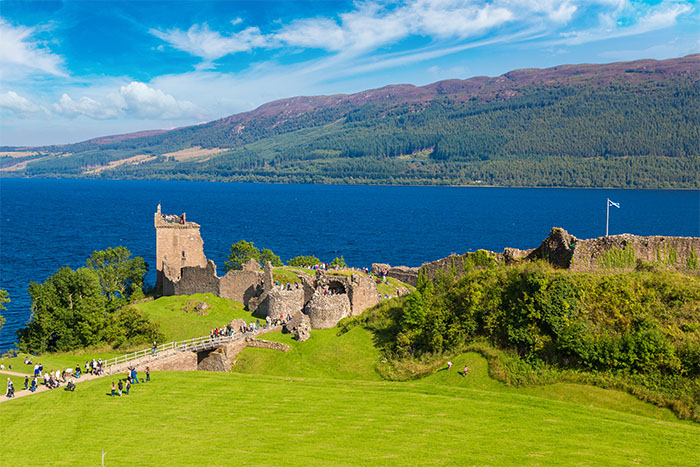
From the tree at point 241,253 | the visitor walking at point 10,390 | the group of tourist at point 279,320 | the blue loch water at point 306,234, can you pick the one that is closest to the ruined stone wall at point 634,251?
the group of tourist at point 279,320

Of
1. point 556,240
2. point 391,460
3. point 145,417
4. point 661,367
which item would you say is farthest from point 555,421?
point 145,417

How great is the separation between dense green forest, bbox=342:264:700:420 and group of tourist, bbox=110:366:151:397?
16905 mm

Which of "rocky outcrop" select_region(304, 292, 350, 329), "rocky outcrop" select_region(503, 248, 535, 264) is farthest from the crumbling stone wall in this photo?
"rocky outcrop" select_region(503, 248, 535, 264)

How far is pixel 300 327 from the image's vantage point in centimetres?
4500

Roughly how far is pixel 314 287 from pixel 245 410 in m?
24.7

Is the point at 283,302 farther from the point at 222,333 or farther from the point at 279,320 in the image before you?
the point at 222,333

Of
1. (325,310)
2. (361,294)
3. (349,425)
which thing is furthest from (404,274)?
(349,425)

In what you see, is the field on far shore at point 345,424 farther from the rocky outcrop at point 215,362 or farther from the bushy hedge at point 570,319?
the rocky outcrop at point 215,362

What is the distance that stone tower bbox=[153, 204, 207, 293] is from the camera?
7250 cm

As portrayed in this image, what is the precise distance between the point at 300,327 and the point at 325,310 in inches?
140

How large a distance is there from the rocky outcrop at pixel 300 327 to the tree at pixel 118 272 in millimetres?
32935

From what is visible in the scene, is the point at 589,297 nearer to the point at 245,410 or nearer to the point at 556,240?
the point at 556,240

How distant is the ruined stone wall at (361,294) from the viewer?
50.2 m

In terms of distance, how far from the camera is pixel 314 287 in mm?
54500
